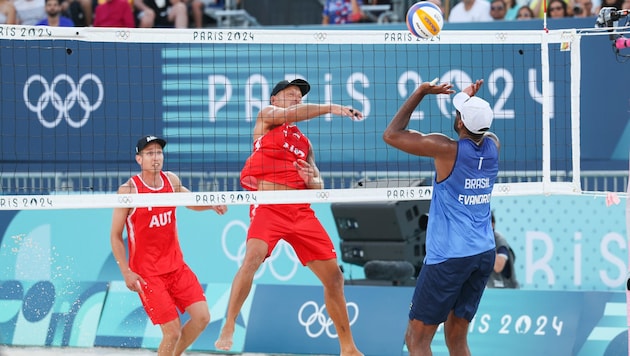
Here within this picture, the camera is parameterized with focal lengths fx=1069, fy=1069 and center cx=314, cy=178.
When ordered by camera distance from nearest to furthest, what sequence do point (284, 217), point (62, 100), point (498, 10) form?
point (284, 217) < point (62, 100) < point (498, 10)

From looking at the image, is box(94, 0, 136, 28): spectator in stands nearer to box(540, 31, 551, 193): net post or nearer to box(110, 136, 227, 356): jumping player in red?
box(110, 136, 227, 356): jumping player in red

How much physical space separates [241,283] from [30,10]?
648cm

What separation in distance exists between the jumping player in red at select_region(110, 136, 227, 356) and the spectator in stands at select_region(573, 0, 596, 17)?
5.38 m

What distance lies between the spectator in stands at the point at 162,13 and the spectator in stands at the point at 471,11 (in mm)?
3198

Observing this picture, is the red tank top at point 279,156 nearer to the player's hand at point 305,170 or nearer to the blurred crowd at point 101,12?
the player's hand at point 305,170

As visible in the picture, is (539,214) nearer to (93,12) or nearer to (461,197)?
(461,197)

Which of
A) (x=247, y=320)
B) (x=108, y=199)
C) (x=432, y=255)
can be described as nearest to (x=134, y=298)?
(x=247, y=320)

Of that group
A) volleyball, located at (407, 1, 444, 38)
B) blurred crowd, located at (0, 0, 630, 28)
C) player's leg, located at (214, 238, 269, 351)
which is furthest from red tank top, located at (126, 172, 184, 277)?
blurred crowd, located at (0, 0, 630, 28)

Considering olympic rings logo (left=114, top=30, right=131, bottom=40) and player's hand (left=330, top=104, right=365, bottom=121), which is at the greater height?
olympic rings logo (left=114, top=30, right=131, bottom=40)

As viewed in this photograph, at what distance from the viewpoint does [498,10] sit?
1177 cm

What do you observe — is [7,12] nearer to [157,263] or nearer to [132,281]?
[157,263]

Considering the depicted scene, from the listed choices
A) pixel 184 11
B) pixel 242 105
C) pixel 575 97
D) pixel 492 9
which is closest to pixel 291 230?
pixel 575 97

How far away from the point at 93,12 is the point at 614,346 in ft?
25.0

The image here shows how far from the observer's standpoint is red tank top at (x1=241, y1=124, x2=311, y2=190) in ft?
26.8
